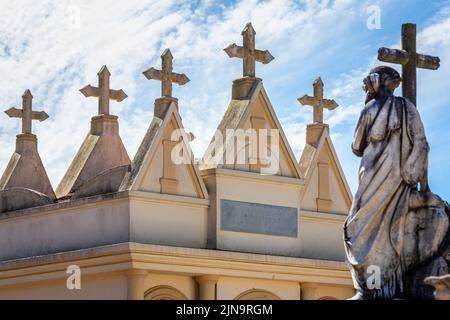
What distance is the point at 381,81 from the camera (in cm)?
1553

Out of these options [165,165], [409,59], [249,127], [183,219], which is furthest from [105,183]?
[409,59]

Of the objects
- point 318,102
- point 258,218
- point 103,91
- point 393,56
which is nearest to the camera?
point 393,56

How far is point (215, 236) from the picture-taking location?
3284 cm

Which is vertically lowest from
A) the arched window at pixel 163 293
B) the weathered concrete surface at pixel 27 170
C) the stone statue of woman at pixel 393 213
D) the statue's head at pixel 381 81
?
the stone statue of woman at pixel 393 213

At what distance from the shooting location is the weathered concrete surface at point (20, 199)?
1353 inches

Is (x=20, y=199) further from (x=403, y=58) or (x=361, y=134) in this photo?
→ (x=361, y=134)

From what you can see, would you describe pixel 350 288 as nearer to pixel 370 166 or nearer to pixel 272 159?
pixel 272 159

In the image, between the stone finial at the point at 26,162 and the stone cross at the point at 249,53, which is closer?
the stone cross at the point at 249,53

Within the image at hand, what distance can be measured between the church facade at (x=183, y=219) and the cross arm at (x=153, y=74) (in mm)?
35

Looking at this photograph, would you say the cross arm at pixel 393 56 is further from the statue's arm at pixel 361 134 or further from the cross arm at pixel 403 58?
the statue's arm at pixel 361 134

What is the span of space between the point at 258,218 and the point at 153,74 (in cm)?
458

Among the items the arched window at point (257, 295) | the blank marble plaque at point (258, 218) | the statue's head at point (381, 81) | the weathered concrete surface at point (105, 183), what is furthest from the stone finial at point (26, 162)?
the statue's head at point (381, 81)
